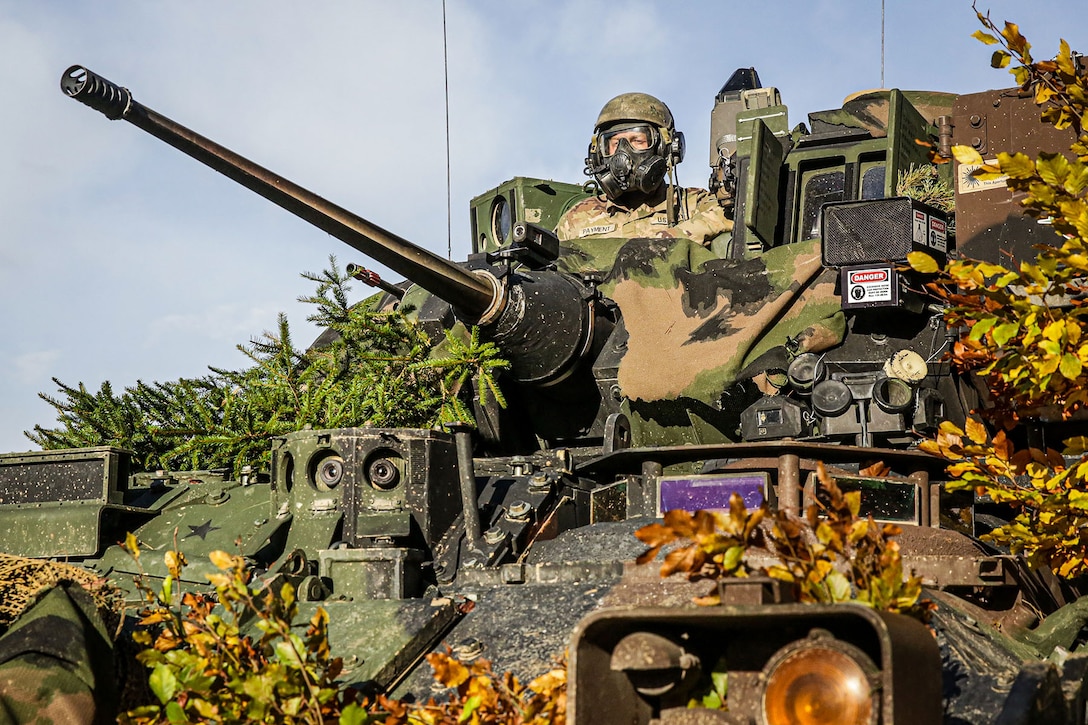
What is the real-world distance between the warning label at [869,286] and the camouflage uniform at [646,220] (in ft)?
13.3

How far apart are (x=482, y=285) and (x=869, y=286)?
2959 mm

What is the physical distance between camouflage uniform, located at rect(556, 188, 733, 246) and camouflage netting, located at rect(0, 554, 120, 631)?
848 cm

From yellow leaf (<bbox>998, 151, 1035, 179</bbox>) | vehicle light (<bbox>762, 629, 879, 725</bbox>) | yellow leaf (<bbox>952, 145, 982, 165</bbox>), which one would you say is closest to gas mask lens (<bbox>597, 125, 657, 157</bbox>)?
yellow leaf (<bbox>952, 145, 982, 165</bbox>)

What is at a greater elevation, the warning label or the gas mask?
the gas mask

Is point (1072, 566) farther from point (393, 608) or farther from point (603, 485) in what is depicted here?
point (393, 608)

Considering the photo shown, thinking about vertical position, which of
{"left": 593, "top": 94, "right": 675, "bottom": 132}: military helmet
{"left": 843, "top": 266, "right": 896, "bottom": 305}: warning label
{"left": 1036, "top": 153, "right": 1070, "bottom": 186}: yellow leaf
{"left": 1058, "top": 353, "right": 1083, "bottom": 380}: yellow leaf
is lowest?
{"left": 1058, "top": 353, "right": 1083, "bottom": 380}: yellow leaf

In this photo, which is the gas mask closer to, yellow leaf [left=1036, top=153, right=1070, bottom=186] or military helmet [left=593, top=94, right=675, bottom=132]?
military helmet [left=593, top=94, right=675, bottom=132]

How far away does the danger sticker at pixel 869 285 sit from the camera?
10.3 m

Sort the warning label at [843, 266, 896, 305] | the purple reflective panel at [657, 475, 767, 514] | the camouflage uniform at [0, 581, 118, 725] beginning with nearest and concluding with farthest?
1. the camouflage uniform at [0, 581, 118, 725]
2. the purple reflective panel at [657, 475, 767, 514]
3. the warning label at [843, 266, 896, 305]

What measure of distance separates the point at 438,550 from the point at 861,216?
13.8 feet

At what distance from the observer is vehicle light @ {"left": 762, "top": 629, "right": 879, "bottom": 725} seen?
443cm

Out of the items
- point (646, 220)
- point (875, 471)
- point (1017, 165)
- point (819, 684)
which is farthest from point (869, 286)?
point (819, 684)

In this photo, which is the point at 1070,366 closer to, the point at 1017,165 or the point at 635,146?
the point at 1017,165

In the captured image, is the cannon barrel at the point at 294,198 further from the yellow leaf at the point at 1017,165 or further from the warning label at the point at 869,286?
the yellow leaf at the point at 1017,165
